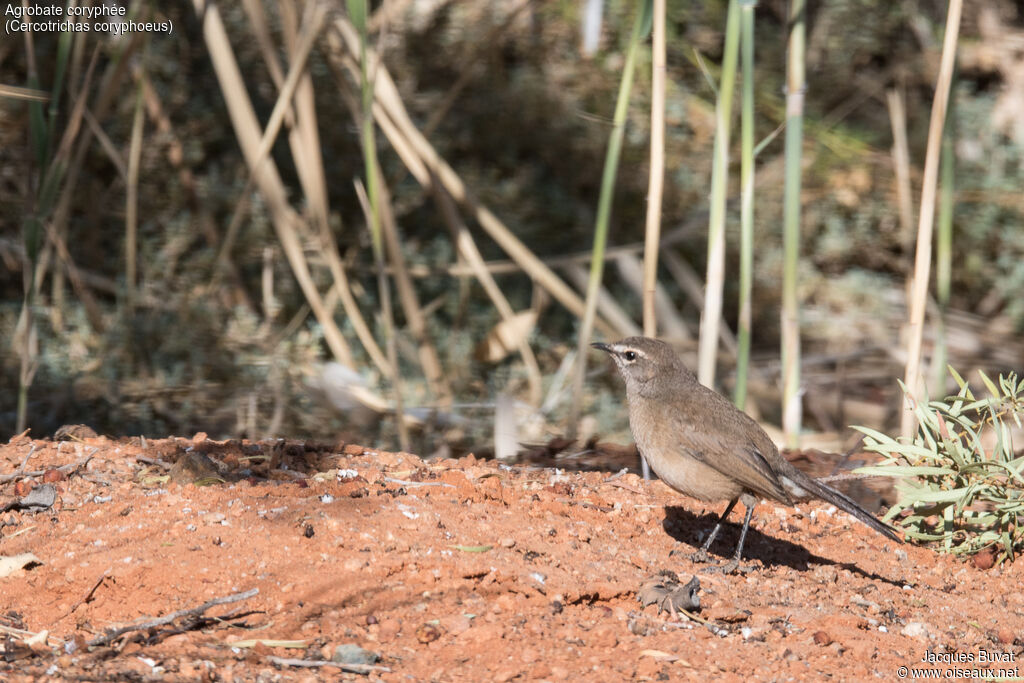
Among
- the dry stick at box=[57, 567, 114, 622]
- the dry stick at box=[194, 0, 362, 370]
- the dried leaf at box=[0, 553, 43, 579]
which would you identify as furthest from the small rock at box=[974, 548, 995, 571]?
the dry stick at box=[194, 0, 362, 370]

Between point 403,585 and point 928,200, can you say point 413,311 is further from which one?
point 403,585

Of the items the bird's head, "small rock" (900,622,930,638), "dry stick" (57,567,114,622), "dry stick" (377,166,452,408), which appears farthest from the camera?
"dry stick" (377,166,452,408)

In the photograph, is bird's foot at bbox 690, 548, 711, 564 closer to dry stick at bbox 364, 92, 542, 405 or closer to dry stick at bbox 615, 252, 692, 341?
dry stick at bbox 364, 92, 542, 405

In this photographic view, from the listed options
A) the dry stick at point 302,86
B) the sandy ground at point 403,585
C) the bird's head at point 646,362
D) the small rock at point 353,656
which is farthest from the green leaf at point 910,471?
the dry stick at point 302,86

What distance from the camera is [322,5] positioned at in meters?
5.83

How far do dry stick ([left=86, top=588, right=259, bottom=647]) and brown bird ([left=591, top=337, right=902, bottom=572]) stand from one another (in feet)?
5.56

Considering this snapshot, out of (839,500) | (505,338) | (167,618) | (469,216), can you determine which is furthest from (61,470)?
(469,216)

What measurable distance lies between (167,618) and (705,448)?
2.18 m

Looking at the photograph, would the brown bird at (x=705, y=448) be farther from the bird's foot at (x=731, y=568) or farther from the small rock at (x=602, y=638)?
the small rock at (x=602, y=638)

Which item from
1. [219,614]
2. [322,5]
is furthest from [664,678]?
[322,5]

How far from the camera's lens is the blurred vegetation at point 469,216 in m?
6.66

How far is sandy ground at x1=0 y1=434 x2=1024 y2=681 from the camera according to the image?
9.53ft

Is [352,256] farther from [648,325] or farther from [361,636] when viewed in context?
[361,636]

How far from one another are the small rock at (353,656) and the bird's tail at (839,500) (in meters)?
1.95
